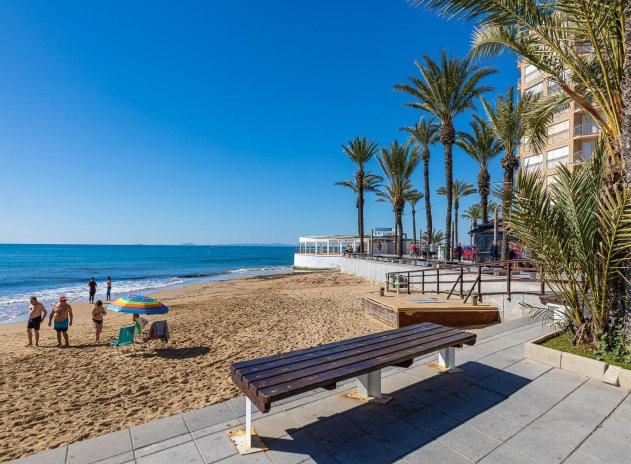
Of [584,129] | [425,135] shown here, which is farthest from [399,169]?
[584,129]

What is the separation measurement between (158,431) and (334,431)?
1.66 meters

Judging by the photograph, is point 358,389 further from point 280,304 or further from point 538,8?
point 280,304

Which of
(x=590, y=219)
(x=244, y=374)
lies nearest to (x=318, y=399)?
(x=244, y=374)

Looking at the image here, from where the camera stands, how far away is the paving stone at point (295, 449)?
113 inches

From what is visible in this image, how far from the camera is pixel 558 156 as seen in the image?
97.5 feet

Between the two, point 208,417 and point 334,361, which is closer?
point 334,361

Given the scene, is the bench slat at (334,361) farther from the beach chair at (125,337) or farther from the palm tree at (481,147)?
the palm tree at (481,147)

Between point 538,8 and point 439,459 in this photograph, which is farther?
point 538,8

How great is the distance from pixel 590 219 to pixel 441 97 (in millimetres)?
18536

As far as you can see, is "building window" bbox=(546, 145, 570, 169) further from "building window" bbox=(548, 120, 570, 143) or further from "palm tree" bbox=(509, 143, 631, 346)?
"palm tree" bbox=(509, 143, 631, 346)

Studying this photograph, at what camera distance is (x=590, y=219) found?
4.89m

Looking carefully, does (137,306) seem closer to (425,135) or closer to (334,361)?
(334,361)

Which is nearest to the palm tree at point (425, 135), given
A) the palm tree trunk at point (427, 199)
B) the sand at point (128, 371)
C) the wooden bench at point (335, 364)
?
the palm tree trunk at point (427, 199)

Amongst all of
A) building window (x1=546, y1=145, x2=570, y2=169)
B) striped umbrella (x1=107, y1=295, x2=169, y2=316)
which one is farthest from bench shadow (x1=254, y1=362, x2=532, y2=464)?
building window (x1=546, y1=145, x2=570, y2=169)
